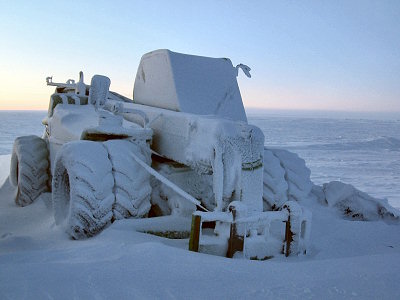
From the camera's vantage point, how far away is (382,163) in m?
15.3

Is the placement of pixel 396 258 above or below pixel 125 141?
below

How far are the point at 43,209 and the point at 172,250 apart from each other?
9.13ft

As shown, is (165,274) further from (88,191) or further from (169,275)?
(88,191)

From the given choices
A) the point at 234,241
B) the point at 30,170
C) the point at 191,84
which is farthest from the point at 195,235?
the point at 30,170

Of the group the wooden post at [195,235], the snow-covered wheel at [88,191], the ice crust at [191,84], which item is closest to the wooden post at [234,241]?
the wooden post at [195,235]

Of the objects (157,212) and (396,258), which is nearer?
(396,258)

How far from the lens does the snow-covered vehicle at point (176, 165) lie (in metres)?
2.87

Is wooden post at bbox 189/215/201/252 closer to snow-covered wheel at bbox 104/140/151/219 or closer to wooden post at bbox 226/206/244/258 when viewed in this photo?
wooden post at bbox 226/206/244/258

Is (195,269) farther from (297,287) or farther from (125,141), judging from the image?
(125,141)

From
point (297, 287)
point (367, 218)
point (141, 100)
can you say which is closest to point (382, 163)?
point (367, 218)

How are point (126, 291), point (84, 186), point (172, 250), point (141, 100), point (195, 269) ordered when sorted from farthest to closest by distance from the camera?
1. point (141, 100)
2. point (84, 186)
3. point (172, 250)
4. point (195, 269)
5. point (126, 291)

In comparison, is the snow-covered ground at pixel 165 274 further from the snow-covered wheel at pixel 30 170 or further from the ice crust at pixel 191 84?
the snow-covered wheel at pixel 30 170

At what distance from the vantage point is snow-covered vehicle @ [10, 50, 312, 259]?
9.40 ft

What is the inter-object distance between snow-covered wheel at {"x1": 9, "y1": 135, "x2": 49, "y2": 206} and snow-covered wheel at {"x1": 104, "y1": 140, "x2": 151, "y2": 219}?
1.95 meters
